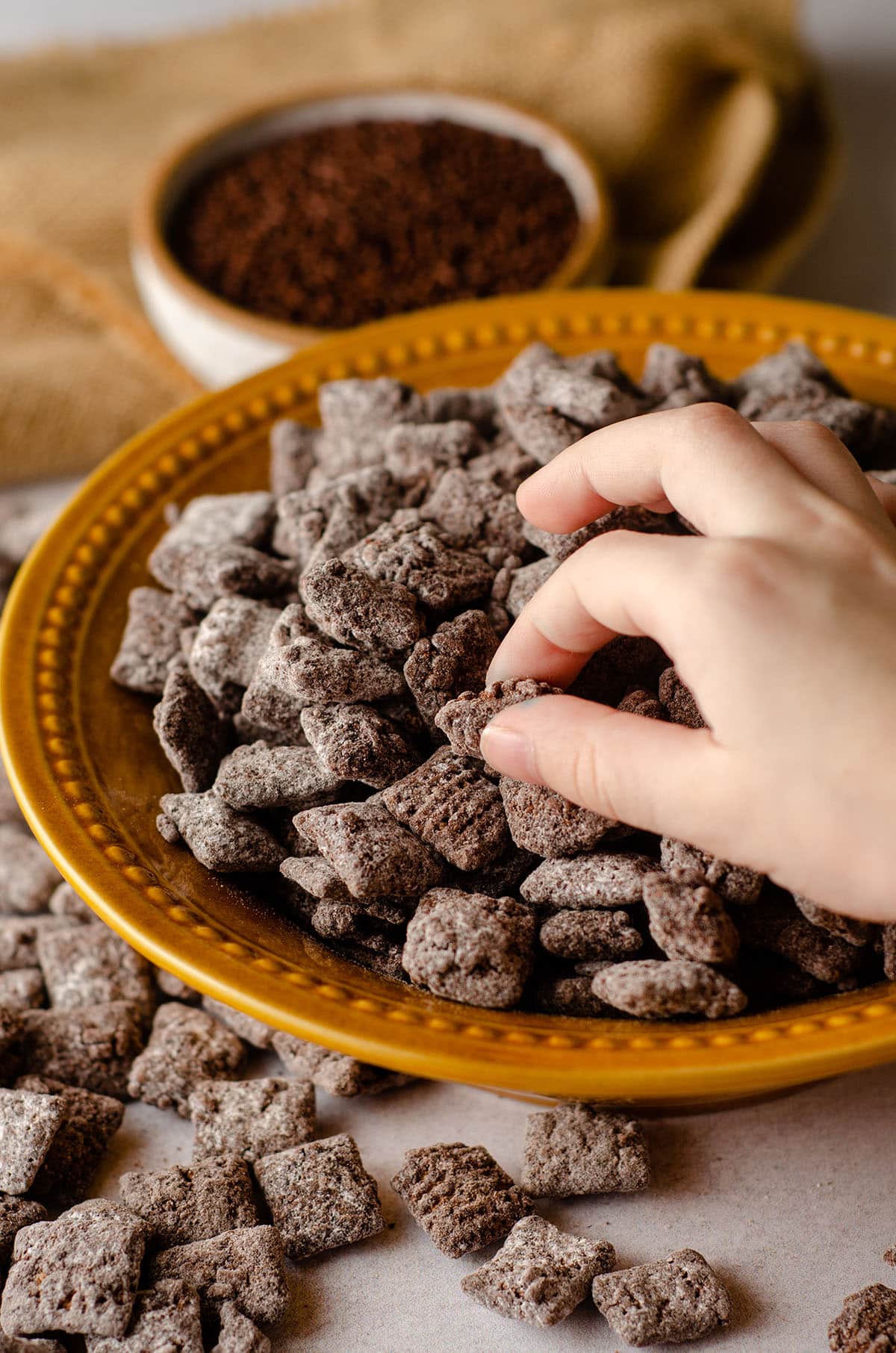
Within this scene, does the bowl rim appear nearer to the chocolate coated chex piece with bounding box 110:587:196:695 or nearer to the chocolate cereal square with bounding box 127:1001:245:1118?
the chocolate coated chex piece with bounding box 110:587:196:695

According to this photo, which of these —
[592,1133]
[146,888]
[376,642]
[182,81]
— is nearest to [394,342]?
[376,642]

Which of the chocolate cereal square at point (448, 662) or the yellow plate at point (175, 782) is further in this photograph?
the chocolate cereal square at point (448, 662)

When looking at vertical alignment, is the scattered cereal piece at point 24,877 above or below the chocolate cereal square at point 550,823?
below

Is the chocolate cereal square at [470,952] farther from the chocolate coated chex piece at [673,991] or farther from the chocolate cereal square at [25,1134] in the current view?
the chocolate cereal square at [25,1134]

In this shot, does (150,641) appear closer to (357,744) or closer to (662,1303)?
(357,744)

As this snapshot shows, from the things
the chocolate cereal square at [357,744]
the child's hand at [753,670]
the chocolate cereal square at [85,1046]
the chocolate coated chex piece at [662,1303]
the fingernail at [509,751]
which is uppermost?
the child's hand at [753,670]

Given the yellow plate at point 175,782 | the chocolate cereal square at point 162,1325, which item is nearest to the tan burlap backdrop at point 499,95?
the yellow plate at point 175,782

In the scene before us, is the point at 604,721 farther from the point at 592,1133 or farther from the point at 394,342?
the point at 394,342
